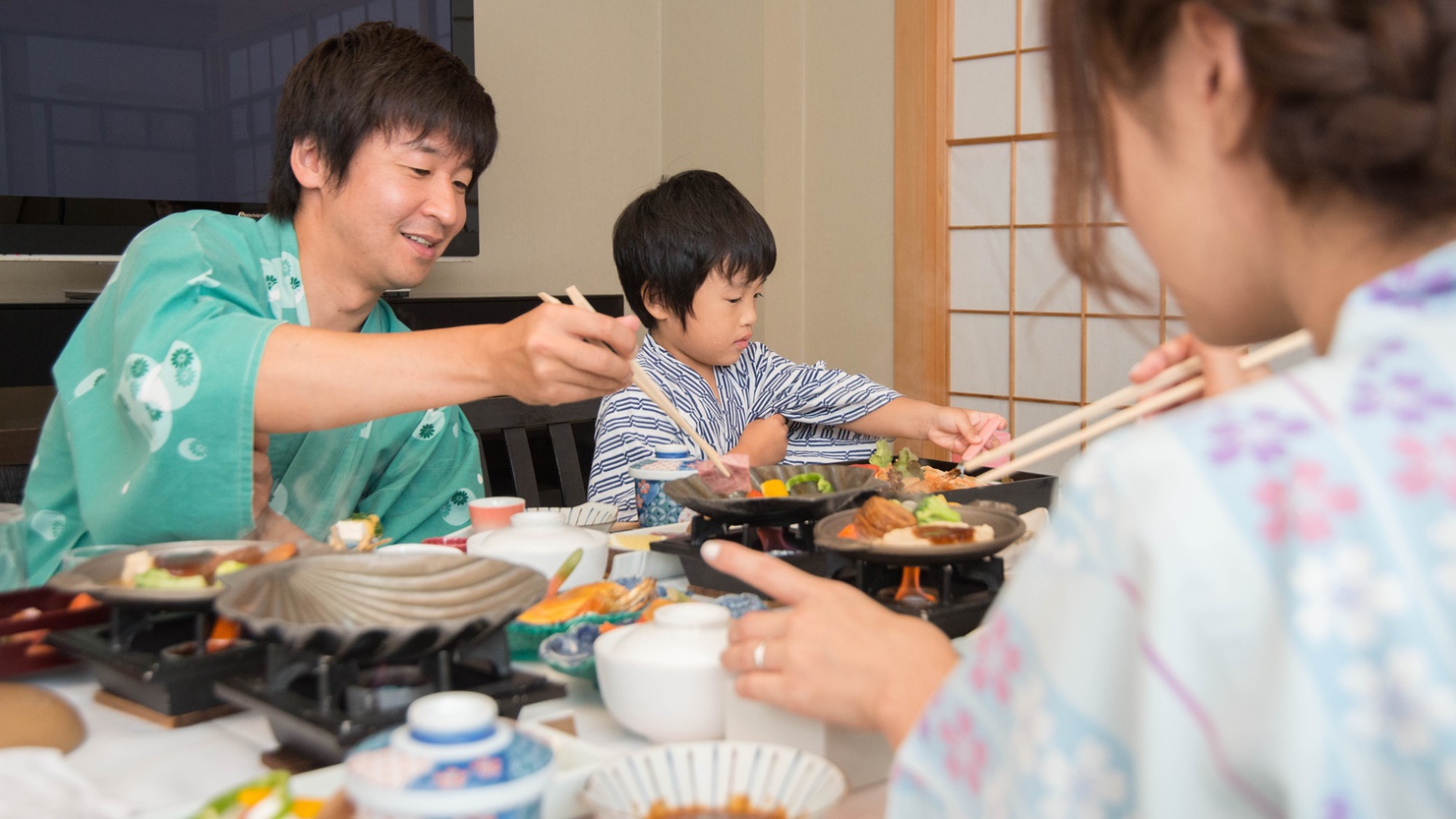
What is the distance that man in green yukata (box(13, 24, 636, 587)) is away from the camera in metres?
1.36

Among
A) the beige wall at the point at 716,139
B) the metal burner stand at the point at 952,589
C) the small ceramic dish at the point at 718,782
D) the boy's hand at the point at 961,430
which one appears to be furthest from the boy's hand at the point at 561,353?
the beige wall at the point at 716,139

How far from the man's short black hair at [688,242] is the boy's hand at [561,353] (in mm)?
1108

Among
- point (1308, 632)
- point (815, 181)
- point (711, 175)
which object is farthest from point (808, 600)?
point (815, 181)

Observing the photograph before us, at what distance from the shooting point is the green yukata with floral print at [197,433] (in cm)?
136

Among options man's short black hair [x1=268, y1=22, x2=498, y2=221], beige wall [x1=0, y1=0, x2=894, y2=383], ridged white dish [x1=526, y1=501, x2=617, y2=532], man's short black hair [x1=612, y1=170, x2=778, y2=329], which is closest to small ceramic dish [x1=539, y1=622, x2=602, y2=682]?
ridged white dish [x1=526, y1=501, x2=617, y2=532]

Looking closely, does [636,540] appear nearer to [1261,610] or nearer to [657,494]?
[657,494]

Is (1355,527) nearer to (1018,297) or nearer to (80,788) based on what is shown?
(80,788)

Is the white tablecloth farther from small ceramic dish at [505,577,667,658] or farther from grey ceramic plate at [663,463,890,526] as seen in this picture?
grey ceramic plate at [663,463,890,526]

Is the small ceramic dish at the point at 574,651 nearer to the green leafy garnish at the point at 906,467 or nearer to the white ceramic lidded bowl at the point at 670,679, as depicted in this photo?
the white ceramic lidded bowl at the point at 670,679

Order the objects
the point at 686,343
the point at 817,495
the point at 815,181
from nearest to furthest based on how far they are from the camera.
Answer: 1. the point at 817,495
2. the point at 686,343
3. the point at 815,181

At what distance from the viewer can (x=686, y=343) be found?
2.54 metres

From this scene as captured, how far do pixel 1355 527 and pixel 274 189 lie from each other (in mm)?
1727

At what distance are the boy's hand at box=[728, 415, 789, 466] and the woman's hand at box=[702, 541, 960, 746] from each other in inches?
54.8

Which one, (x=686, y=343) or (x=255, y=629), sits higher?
(x=686, y=343)
